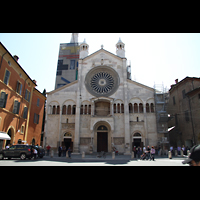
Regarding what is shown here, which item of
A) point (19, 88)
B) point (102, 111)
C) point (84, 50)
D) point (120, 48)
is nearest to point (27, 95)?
point (19, 88)

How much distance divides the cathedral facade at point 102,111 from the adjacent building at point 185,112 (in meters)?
5.28

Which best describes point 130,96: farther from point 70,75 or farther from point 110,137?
point 70,75

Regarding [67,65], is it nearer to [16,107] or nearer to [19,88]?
[19,88]

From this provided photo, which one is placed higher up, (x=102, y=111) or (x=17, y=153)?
(x=102, y=111)

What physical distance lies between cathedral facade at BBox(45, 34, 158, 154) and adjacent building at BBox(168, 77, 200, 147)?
5284mm

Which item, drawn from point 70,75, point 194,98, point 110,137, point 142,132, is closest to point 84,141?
point 110,137

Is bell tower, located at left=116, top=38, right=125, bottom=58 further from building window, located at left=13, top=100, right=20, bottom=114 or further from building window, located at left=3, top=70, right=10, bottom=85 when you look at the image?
building window, located at left=13, top=100, right=20, bottom=114

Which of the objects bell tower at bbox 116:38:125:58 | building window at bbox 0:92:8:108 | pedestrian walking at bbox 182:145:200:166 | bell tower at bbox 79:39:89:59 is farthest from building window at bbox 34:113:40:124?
pedestrian walking at bbox 182:145:200:166

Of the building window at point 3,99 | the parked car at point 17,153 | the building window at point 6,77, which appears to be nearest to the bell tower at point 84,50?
the building window at point 6,77

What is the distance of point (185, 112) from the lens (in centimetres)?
2675

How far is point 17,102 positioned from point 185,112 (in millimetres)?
26675

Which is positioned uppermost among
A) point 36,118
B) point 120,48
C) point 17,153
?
point 120,48
